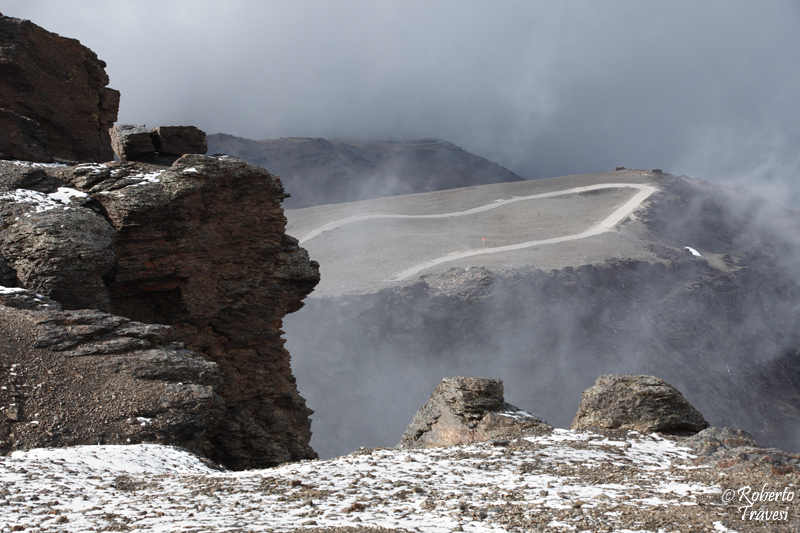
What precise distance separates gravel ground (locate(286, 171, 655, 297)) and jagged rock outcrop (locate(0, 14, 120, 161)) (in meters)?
18.3

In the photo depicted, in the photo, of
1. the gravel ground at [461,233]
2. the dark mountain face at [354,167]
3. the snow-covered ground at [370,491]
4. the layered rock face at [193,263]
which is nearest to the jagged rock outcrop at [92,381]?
the layered rock face at [193,263]

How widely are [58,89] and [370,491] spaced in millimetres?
14090

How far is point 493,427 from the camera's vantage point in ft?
33.4

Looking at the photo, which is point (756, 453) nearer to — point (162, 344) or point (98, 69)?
point (162, 344)

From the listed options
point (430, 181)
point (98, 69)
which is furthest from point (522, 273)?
point (430, 181)

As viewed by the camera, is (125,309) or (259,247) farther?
(259,247)

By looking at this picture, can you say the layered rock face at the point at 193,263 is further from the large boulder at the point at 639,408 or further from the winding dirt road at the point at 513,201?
the winding dirt road at the point at 513,201

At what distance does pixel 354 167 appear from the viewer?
7106 centimetres

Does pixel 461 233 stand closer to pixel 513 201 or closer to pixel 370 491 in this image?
pixel 513 201

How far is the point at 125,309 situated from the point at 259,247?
3429 mm

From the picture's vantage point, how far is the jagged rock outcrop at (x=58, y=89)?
13.7 metres

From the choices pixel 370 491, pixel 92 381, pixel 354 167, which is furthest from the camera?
pixel 354 167

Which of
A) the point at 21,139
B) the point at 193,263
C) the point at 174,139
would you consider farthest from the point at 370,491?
the point at 21,139

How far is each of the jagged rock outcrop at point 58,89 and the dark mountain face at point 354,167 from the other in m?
46.1
